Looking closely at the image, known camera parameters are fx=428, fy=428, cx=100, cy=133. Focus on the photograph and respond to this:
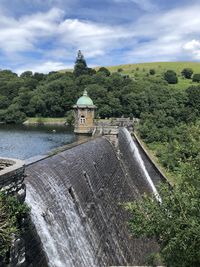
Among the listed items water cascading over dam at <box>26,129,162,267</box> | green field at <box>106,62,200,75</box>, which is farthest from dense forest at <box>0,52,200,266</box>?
green field at <box>106,62,200,75</box>

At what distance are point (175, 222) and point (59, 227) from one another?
5.45 metres

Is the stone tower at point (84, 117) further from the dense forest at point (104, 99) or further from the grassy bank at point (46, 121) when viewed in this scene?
the grassy bank at point (46, 121)

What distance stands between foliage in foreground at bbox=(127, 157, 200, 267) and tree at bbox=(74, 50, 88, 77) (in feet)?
Result: 431

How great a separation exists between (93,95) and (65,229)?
3407 inches

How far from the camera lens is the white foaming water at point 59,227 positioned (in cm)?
1622

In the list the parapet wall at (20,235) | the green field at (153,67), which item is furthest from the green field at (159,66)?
the parapet wall at (20,235)

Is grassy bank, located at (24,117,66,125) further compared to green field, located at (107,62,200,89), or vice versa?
green field, located at (107,62,200,89)

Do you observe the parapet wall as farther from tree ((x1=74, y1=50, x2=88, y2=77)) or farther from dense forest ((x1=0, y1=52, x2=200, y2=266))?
tree ((x1=74, y1=50, x2=88, y2=77))

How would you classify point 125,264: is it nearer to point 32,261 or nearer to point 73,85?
point 32,261

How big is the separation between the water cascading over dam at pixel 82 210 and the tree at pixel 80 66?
116445 mm

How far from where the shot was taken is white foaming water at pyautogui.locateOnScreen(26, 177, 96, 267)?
16.2 metres

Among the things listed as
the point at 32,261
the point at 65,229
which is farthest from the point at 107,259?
the point at 32,261

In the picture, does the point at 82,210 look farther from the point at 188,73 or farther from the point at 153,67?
the point at 153,67

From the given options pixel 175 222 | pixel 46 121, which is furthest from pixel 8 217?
pixel 46 121
